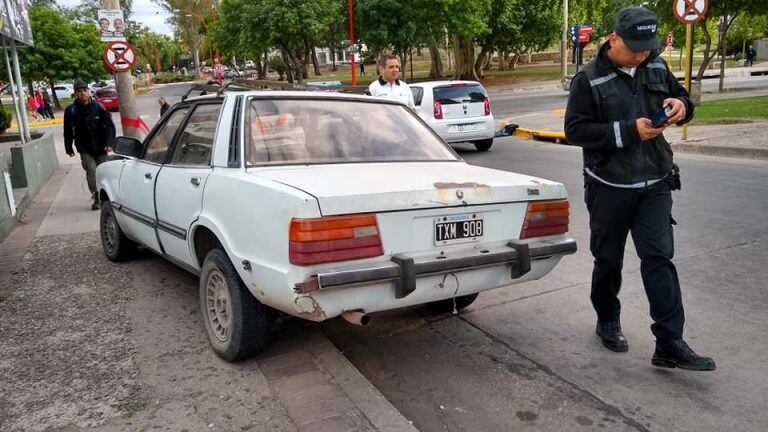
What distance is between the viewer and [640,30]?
11.1ft

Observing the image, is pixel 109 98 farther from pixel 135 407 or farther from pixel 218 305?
pixel 135 407

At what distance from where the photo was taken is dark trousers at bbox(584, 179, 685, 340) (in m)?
3.54

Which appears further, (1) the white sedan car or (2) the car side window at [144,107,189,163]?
(2) the car side window at [144,107,189,163]

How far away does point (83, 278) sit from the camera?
5754 millimetres

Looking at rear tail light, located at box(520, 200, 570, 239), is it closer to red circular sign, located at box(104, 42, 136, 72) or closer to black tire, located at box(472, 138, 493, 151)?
red circular sign, located at box(104, 42, 136, 72)

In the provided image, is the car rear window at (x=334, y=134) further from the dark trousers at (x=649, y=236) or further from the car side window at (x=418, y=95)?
the car side window at (x=418, y=95)

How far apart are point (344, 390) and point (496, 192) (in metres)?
1.36

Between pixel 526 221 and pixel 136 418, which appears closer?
pixel 136 418

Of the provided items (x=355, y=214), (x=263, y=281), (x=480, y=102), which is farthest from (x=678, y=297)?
(x=480, y=102)

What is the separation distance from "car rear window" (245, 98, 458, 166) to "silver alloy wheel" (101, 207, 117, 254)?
2.65m

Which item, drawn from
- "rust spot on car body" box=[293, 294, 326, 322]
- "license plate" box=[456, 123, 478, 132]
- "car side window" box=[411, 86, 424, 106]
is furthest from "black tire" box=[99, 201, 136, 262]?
"car side window" box=[411, 86, 424, 106]

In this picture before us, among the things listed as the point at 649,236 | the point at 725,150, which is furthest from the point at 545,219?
the point at 725,150

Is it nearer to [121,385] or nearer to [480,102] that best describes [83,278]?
[121,385]

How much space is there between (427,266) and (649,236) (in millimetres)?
1257
